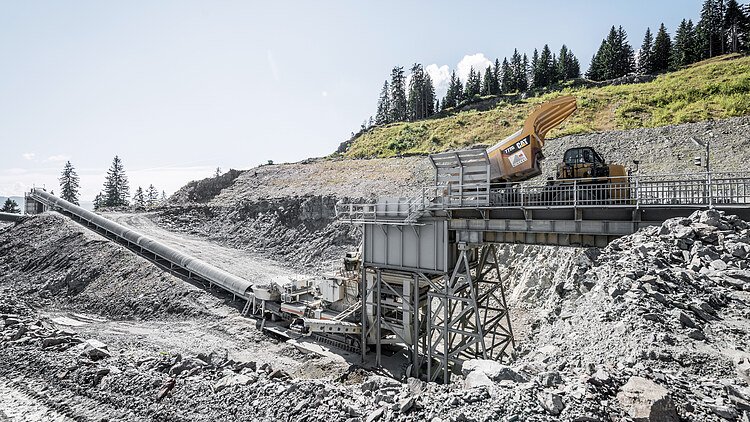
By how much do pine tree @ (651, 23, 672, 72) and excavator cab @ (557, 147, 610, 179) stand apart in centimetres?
7280

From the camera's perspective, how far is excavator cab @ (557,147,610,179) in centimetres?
1420

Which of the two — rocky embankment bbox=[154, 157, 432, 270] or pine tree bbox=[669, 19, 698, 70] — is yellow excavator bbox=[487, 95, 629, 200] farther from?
pine tree bbox=[669, 19, 698, 70]

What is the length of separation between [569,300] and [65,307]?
29192 mm

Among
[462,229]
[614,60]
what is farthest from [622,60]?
[462,229]

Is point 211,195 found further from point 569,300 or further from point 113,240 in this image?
point 569,300

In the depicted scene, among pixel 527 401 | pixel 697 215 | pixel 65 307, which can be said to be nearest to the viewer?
pixel 527 401

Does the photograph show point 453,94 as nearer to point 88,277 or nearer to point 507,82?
point 507,82

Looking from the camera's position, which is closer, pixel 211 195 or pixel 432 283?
pixel 432 283

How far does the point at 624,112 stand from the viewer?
37531mm

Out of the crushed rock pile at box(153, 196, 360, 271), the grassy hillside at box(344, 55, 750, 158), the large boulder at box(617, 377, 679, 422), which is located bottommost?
the large boulder at box(617, 377, 679, 422)

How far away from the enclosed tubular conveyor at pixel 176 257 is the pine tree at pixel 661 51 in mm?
81194

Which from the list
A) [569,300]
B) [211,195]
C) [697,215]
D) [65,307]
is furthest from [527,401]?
[211,195]

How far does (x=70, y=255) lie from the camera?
A: 97.8 feet

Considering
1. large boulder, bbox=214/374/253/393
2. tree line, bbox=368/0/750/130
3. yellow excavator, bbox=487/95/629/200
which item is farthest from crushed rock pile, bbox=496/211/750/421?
tree line, bbox=368/0/750/130
